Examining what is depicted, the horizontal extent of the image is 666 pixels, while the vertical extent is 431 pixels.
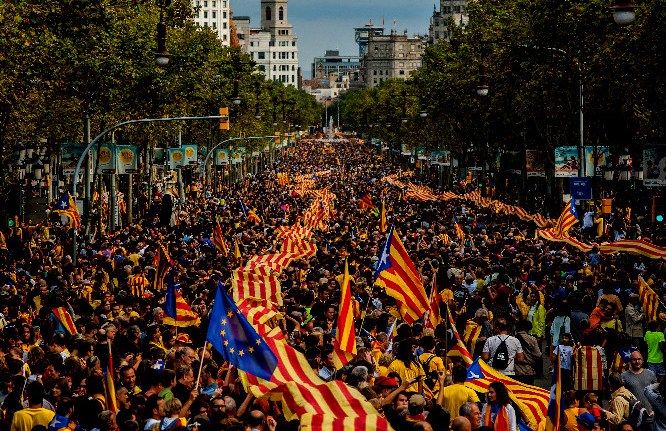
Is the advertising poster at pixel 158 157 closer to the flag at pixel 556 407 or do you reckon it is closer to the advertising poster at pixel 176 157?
the advertising poster at pixel 176 157

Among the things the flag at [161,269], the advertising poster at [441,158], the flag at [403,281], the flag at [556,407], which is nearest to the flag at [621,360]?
the flag at [403,281]

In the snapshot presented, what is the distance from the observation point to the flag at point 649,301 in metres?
17.9

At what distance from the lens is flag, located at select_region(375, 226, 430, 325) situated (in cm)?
1712

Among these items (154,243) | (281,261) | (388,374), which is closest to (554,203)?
(154,243)

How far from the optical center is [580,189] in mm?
34438

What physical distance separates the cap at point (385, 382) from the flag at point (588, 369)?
3.80 m

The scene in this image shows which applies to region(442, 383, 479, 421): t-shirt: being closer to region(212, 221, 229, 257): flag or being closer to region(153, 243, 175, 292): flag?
region(153, 243, 175, 292): flag

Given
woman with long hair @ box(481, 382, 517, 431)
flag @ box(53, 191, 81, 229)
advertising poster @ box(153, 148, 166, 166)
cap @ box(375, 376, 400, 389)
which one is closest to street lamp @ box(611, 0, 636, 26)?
cap @ box(375, 376, 400, 389)

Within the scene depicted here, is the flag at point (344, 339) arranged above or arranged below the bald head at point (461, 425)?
below

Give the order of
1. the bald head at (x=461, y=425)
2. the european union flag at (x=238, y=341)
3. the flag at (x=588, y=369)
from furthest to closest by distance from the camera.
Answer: the flag at (x=588, y=369), the european union flag at (x=238, y=341), the bald head at (x=461, y=425)

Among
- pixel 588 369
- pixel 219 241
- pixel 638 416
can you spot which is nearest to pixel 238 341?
pixel 638 416

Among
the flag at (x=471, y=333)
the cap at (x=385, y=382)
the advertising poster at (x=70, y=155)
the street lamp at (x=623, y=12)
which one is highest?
the street lamp at (x=623, y=12)

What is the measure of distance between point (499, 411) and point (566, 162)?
29128 mm

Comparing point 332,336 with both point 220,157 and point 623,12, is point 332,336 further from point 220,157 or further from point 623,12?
point 220,157
